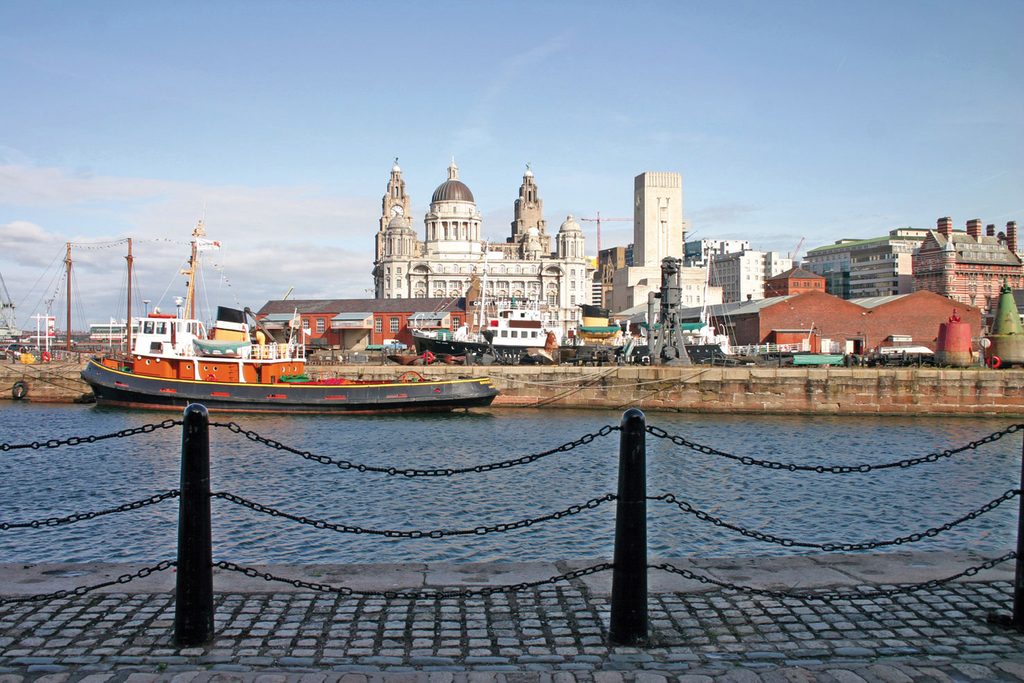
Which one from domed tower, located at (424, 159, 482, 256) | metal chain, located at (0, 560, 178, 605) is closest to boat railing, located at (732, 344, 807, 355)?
metal chain, located at (0, 560, 178, 605)

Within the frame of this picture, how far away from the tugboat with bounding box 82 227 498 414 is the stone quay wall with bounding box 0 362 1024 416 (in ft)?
Result: 12.4

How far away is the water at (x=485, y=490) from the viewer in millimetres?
13031

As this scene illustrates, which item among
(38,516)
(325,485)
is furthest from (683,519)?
(38,516)

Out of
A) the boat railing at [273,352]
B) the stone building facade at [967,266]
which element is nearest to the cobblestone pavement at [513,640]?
the boat railing at [273,352]

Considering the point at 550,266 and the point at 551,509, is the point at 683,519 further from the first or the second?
the point at 550,266

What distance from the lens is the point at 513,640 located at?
5695 mm

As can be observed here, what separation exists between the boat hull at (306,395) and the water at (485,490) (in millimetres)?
3363

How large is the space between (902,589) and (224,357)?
36826mm

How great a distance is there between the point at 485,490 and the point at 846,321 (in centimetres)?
5695

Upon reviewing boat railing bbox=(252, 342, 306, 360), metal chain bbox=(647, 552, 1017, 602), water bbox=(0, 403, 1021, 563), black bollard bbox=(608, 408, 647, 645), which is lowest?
water bbox=(0, 403, 1021, 563)

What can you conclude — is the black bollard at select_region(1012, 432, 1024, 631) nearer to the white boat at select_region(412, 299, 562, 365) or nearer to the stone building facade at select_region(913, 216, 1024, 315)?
the white boat at select_region(412, 299, 562, 365)

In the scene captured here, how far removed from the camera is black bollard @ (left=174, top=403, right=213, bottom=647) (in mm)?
5566

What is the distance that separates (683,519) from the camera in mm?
15117

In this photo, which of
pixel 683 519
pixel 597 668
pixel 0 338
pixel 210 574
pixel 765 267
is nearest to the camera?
pixel 597 668
